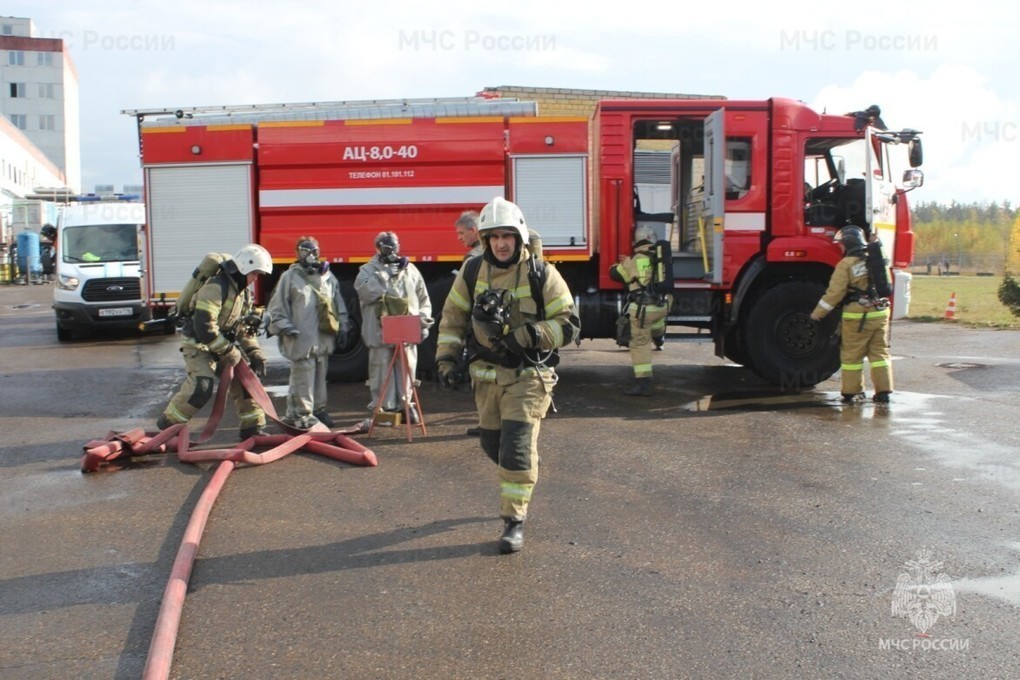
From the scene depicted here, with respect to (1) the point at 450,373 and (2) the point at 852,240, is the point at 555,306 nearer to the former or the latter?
(1) the point at 450,373

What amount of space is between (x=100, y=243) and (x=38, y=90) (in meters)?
71.7

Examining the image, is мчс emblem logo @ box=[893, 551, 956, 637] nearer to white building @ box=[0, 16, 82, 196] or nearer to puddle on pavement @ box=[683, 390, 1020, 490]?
puddle on pavement @ box=[683, 390, 1020, 490]

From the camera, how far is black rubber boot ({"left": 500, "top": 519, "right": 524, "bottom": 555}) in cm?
483

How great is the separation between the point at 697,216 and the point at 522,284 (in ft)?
19.2

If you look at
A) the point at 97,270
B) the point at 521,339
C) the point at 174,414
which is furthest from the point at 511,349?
the point at 97,270

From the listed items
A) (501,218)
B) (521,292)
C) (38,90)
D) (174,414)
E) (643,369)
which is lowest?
(174,414)

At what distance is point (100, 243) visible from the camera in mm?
16453

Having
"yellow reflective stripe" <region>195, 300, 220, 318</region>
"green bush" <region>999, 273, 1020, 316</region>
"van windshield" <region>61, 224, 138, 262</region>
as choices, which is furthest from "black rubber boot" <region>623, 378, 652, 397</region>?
"green bush" <region>999, 273, 1020, 316</region>

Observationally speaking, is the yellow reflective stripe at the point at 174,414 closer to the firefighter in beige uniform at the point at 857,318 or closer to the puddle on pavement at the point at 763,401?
the puddle on pavement at the point at 763,401

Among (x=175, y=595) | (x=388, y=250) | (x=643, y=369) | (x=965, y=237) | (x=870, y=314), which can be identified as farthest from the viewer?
(x=965, y=237)

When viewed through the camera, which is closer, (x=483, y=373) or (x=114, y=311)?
(x=483, y=373)

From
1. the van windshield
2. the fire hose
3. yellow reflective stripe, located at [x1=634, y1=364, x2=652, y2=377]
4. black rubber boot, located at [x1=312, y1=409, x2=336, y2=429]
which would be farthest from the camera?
the van windshield

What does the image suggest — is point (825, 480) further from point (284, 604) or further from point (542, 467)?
point (284, 604)

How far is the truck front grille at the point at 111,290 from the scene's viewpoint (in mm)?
15484
